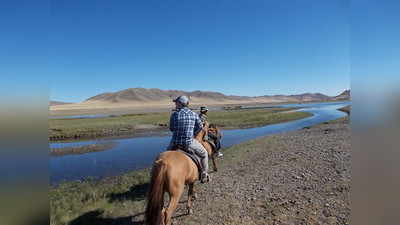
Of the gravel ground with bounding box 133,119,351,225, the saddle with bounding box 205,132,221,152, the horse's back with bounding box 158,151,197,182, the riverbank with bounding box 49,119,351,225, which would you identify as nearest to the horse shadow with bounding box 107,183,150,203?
the riverbank with bounding box 49,119,351,225

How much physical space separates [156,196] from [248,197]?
11.1 feet

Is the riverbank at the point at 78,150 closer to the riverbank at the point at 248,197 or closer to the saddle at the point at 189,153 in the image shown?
the riverbank at the point at 248,197

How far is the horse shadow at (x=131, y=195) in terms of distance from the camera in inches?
322

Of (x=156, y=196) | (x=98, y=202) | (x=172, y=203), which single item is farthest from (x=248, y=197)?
(x=98, y=202)

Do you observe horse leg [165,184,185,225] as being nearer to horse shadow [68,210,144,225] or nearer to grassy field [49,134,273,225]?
horse shadow [68,210,144,225]

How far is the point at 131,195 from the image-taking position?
852 cm

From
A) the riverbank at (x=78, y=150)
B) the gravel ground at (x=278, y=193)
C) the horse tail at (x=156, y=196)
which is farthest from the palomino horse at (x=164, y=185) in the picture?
the riverbank at (x=78, y=150)

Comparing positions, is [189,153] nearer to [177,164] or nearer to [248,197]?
[177,164]

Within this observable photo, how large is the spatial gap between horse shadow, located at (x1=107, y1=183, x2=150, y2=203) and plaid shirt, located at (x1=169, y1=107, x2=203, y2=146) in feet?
9.80

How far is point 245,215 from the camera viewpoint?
6270mm

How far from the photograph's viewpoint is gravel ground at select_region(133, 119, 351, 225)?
6059 mm
